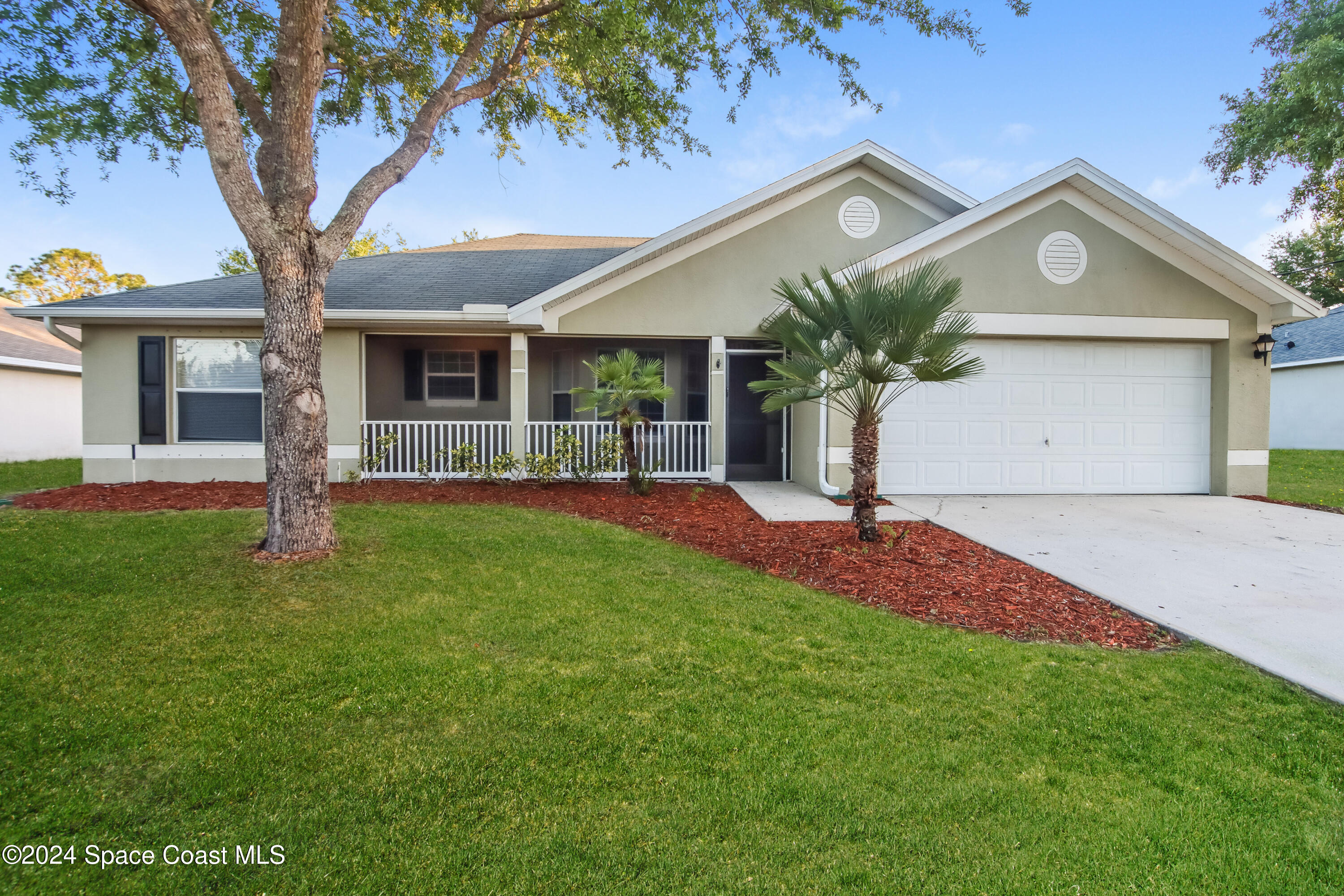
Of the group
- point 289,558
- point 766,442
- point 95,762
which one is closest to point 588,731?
point 95,762

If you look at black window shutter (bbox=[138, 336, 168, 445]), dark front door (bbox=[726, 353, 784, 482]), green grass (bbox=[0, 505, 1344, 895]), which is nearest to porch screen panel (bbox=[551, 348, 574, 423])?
dark front door (bbox=[726, 353, 784, 482])

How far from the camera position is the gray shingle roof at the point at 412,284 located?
990 cm

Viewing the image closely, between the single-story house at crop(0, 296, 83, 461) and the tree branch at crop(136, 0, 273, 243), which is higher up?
the tree branch at crop(136, 0, 273, 243)

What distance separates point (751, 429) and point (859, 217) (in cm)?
414

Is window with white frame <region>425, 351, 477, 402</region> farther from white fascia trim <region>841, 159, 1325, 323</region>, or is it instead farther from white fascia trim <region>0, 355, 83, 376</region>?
white fascia trim <region>0, 355, 83, 376</region>

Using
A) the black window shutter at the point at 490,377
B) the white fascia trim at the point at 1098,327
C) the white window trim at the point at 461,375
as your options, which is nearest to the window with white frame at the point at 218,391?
the white window trim at the point at 461,375

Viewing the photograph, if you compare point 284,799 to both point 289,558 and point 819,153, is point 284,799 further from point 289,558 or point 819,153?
point 819,153

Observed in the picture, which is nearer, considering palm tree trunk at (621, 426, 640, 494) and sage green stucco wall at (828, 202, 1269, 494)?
sage green stucco wall at (828, 202, 1269, 494)

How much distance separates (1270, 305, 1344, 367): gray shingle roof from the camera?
17.8 m

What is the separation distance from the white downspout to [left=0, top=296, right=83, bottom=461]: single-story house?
55.6 ft

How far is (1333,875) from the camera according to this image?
6.84ft

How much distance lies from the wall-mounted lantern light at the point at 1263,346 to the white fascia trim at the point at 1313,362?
11.5 metres

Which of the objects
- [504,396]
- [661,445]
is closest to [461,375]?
[504,396]

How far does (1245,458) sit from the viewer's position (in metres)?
9.14
